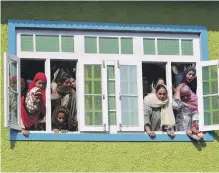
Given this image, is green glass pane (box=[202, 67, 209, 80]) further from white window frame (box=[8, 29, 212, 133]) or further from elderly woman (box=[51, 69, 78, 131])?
elderly woman (box=[51, 69, 78, 131])

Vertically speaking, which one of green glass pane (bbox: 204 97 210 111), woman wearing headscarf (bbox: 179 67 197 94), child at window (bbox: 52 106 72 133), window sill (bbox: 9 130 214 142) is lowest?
window sill (bbox: 9 130 214 142)

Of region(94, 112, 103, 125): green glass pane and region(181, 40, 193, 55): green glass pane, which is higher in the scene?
region(181, 40, 193, 55): green glass pane

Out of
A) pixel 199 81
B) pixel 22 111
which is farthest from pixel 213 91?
pixel 22 111

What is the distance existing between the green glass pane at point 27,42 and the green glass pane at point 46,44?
3.8 inches

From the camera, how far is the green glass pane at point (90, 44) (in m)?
17.8

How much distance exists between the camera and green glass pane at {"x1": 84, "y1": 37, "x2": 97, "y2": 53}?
17.8 metres

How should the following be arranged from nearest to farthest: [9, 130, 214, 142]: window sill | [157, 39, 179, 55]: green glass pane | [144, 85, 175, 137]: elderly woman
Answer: [9, 130, 214, 142]: window sill < [144, 85, 175, 137]: elderly woman < [157, 39, 179, 55]: green glass pane

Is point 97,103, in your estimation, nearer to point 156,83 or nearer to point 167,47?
point 156,83

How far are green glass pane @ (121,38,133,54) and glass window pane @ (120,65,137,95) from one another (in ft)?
0.90

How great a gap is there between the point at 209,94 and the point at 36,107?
2.77m

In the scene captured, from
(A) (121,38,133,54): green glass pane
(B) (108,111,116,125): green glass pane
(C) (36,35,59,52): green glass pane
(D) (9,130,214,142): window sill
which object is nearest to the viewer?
(D) (9,130,214,142): window sill

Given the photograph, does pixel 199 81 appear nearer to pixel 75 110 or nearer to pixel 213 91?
pixel 213 91

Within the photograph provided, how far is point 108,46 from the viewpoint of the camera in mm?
17891

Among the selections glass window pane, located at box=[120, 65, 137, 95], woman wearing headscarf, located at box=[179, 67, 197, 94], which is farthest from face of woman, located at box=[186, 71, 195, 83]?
glass window pane, located at box=[120, 65, 137, 95]
